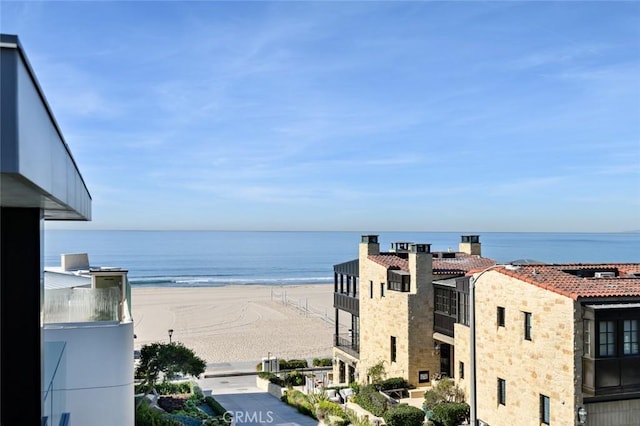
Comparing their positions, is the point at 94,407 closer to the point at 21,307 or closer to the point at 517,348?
the point at 21,307

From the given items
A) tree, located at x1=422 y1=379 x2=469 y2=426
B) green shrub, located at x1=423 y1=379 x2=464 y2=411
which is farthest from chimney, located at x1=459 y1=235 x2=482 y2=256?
green shrub, located at x1=423 y1=379 x2=464 y2=411

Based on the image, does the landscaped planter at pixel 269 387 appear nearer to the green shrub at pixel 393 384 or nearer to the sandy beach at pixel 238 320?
the green shrub at pixel 393 384

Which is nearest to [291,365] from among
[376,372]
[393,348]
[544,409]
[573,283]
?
[376,372]

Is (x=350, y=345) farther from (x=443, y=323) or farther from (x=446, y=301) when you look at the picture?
(x=446, y=301)

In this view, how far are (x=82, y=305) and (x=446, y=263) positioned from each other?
1992cm

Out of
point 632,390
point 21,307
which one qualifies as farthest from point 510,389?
point 21,307

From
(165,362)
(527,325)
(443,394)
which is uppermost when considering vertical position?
(527,325)

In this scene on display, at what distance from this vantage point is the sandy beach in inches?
1725

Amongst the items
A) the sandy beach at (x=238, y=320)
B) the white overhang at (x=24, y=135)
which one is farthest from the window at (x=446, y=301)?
the white overhang at (x=24, y=135)

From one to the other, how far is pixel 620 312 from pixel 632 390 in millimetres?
2394

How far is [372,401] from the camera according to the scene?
2344cm

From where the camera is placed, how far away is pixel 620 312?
16.2 m

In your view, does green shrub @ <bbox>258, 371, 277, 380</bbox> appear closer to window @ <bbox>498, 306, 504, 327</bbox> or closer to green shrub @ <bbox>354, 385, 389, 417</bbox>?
green shrub @ <bbox>354, 385, 389, 417</bbox>

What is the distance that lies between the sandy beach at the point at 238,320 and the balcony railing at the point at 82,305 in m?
26.1
